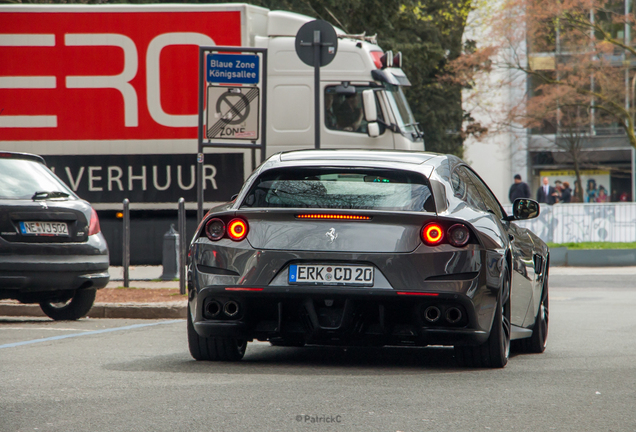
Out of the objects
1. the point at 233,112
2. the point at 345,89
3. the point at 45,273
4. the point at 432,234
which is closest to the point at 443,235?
the point at 432,234

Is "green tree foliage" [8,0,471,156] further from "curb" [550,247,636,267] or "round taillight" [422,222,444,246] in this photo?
"round taillight" [422,222,444,246]

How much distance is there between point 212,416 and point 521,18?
29597 mm

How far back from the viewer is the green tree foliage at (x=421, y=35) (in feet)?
84.4

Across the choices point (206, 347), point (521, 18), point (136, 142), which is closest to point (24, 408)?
point (206, 347)

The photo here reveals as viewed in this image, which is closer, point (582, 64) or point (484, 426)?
point (484, 426)

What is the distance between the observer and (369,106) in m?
15.3

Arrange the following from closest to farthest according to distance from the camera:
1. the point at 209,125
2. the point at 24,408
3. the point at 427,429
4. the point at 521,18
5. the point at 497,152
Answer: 1. the point at 427,429
2. the point at 24,408
3. the point at 209,125
4. the point at 521,18
5. the point at 497,152

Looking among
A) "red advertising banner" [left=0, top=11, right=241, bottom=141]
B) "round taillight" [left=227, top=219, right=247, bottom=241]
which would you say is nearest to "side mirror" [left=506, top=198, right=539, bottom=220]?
"round taillight" [left=227, top=219, right=247, bottom=241]

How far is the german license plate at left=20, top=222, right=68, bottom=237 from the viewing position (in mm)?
8977

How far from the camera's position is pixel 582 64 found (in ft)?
109

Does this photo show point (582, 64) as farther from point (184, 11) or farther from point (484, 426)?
point (484, 426)

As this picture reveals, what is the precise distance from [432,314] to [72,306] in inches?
197

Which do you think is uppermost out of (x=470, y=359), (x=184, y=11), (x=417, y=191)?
(x=184, y=11)

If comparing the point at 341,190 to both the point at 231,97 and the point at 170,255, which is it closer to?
the point at 231,97
